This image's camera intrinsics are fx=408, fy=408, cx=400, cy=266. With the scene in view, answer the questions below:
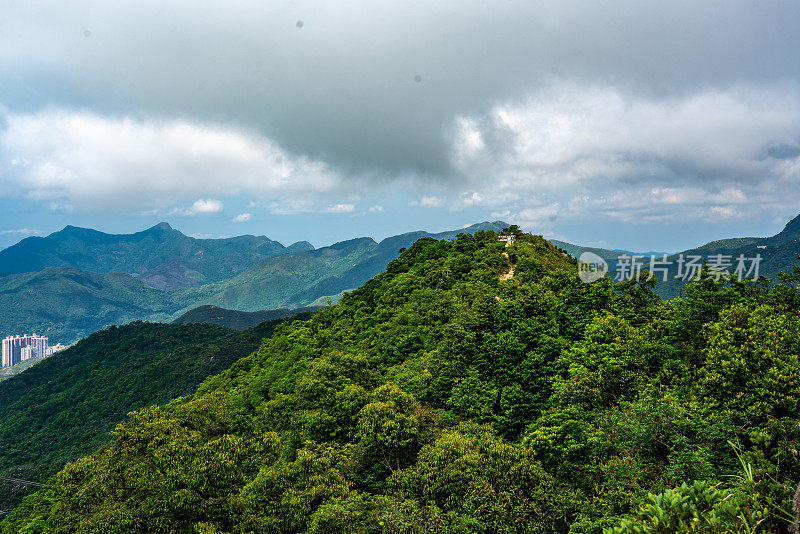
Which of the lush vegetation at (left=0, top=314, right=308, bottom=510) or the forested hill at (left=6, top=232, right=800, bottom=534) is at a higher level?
the forested hill at (left=6, top=232, right=800, bottom=534)

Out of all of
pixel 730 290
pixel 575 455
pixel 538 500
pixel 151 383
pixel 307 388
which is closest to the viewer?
pixel 538 500

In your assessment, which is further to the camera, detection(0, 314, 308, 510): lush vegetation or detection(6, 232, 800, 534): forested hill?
detection(0, 314, 308, 510): lush vegetation

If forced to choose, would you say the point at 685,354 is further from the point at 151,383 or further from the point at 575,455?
the point at 151,383

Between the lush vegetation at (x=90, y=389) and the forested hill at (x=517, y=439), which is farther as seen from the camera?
the lush vegetation at (x=90, y=389)

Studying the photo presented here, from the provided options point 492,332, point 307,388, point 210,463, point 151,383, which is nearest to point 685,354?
point 492,332

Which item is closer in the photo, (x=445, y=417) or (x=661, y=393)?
(x=661, y=393)
